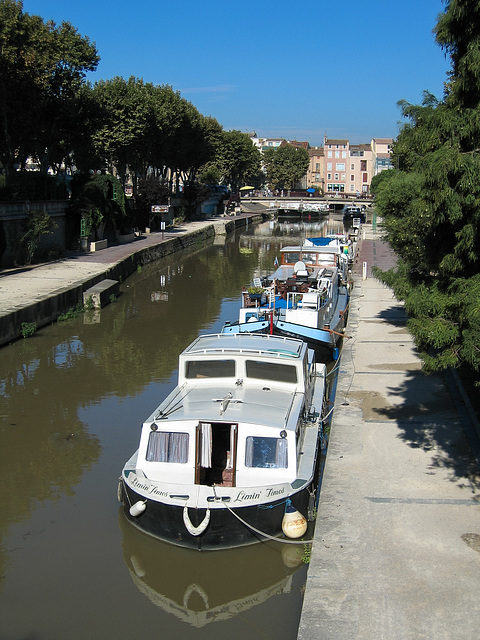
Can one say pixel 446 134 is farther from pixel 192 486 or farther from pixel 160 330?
pixel 160 330

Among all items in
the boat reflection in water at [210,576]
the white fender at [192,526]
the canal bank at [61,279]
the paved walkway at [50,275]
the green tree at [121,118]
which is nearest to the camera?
the boat reflection in water at [210,576]

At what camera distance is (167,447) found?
1067 centimetres

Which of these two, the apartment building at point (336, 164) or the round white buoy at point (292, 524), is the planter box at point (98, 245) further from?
the apartment building at point (336, 164)

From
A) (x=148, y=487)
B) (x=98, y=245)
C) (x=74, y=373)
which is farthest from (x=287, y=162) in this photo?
(x=148, y=487)

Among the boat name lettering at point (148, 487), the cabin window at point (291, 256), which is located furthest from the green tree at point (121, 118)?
the boat name lettering at point (148, 487)

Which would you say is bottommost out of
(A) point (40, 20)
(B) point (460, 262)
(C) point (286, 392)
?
(C) point (286, 392)

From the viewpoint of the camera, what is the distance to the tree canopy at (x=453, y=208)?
8023 mm

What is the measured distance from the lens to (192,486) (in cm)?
1010

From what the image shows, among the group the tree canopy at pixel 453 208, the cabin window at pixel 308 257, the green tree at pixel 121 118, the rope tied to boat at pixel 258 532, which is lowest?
the rope tied to boat at pixel 258 532

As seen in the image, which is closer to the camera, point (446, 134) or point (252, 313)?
point (446, 134)

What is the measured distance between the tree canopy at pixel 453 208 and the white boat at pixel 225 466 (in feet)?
9.45

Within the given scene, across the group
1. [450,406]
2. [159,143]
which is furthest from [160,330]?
[159,143]

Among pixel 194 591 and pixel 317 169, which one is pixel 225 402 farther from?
pixel 317 169

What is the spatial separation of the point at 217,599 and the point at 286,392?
13.2ft
